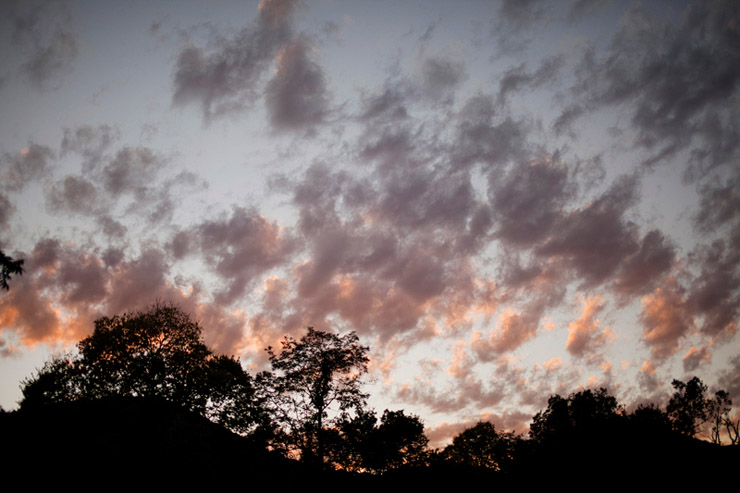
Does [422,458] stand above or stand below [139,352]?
below

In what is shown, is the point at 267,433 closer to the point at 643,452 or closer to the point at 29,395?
the point at 29,395

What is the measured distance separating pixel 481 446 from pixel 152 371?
6118 centimetres

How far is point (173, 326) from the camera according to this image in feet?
123

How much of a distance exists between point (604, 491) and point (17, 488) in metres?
29.1

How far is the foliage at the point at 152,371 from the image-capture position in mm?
33625

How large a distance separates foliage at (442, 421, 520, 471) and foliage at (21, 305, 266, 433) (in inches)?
1841

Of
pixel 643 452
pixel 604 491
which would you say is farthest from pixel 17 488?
pixel 643 452

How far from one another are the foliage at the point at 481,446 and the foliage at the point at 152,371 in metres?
46.8

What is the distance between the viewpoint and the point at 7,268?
12.6 metres

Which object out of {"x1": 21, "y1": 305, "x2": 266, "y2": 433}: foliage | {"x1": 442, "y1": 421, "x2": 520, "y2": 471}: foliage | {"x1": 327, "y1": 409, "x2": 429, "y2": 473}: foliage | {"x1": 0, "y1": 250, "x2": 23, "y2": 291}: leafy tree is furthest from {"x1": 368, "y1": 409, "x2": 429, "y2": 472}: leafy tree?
{"x1": 0, "y1": 250, "x2": 23, "y2": 291}: leafy tree

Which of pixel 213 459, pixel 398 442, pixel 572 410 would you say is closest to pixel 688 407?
pixel 572 410

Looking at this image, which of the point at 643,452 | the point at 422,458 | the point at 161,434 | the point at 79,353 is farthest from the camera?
the point at 422,458

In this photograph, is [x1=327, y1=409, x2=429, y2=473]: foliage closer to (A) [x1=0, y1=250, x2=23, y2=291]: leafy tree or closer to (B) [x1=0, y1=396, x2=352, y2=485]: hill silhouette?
(B) [x1=0, y1=396, x2=352, y2=485]: hill silhouette

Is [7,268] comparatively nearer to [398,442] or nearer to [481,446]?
[398,442]
